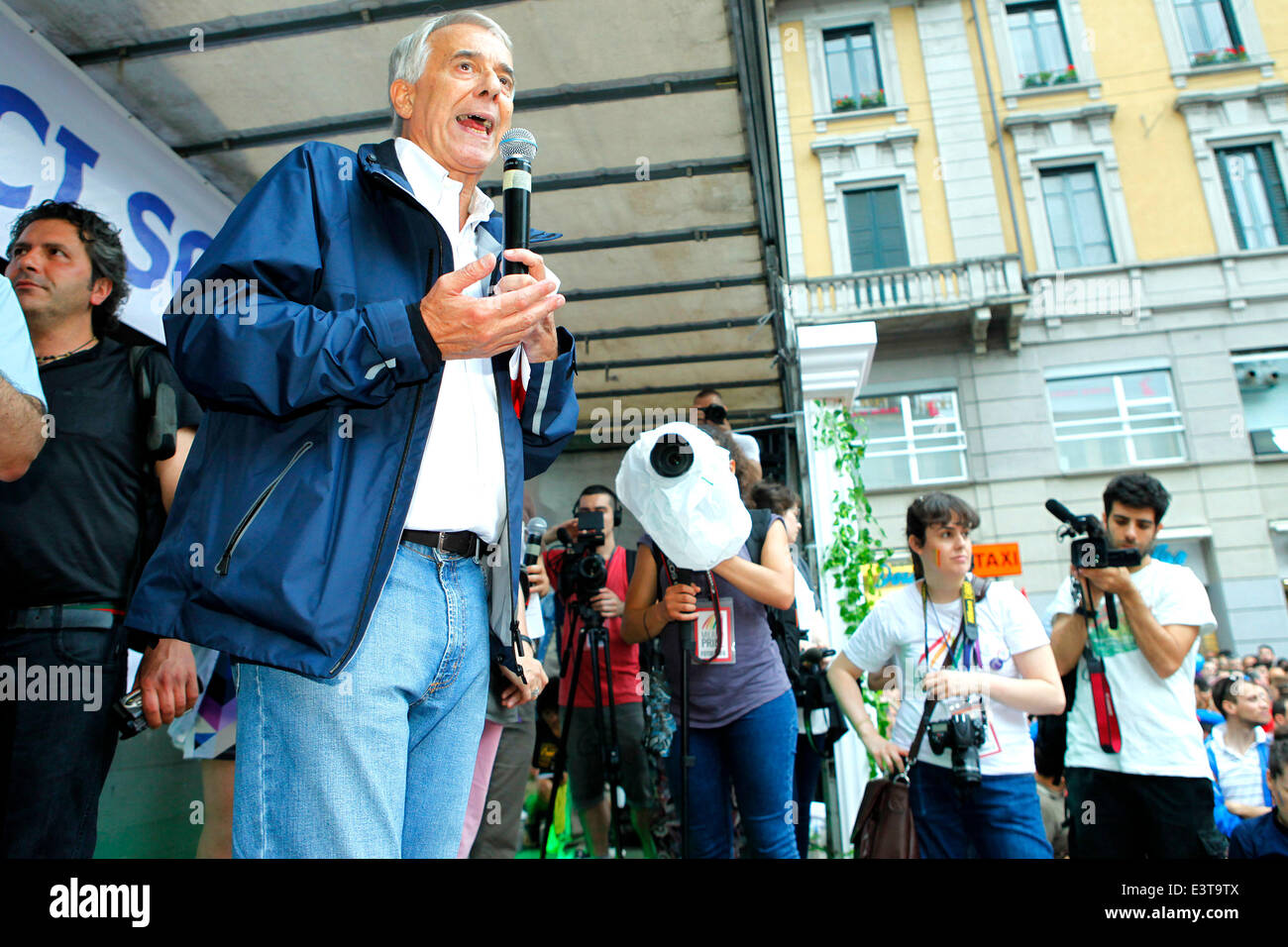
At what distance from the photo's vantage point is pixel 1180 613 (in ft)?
8.81

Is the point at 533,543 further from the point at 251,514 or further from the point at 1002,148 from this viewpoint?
the point at 1002,148

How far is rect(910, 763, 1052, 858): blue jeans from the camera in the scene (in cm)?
235

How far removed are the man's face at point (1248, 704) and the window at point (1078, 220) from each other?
1146cm

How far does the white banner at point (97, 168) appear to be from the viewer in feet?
7.98

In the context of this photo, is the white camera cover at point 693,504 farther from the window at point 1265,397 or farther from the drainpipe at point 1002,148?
the window at point 1265,397

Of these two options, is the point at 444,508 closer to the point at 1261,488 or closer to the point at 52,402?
the point at 52,402

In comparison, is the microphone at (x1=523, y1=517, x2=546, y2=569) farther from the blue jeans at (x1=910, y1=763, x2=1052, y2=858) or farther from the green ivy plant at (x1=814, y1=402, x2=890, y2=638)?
the green ivy plant at (x1=814, y1=402, x2=890, y2=638)

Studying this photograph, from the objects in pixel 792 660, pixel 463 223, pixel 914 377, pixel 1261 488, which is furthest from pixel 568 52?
pixel 1261 488

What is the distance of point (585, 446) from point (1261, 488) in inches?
451

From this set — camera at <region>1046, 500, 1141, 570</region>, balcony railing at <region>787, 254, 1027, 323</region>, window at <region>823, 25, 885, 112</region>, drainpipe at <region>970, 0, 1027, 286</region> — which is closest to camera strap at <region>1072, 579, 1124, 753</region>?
camera at <region>1046, 500, 1141, 570</region>

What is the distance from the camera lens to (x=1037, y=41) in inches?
588

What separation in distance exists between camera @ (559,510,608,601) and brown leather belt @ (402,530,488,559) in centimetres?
174
